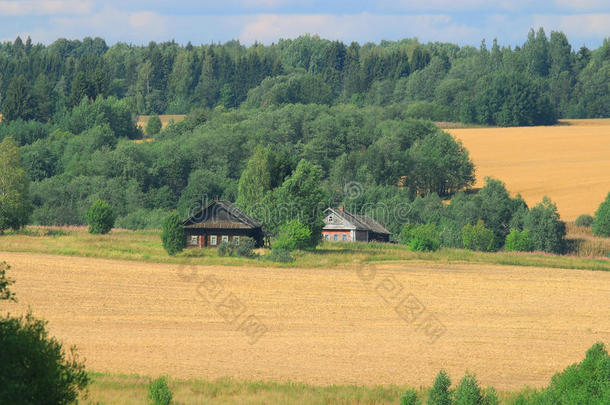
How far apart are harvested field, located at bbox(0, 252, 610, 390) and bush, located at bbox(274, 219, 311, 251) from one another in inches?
294

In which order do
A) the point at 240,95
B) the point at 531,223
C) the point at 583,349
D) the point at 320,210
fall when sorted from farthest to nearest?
the point at 240,95
the point at 531,223
the point at 320,210
the point at 583,349

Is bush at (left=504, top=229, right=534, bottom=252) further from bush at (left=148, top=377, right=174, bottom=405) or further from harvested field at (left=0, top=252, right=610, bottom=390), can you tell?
bush at (left=148, top=377, right=174, bottom=405)

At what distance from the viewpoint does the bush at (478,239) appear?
71.1 m

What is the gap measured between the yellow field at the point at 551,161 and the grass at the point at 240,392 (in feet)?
197

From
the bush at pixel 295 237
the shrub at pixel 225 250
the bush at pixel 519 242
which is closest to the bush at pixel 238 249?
the shrub at pixel 225 250

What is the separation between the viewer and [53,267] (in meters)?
49.0

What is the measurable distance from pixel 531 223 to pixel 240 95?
11060 centimetres

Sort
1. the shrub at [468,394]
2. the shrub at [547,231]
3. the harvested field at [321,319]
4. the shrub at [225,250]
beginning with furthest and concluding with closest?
the shrub at [547,231]
the shrub at [225,250]
the harvested field at [321,319]
the shrub at [468,394]

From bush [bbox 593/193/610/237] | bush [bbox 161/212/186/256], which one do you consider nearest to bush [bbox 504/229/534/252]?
bush [bbox 593/193/610/237]

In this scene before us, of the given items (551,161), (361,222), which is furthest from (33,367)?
(551,161)

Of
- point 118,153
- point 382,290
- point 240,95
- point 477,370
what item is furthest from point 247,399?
point 240,95

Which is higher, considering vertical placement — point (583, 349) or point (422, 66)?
point (422, 66)

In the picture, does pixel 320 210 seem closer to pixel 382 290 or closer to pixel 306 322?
pixel 382 290

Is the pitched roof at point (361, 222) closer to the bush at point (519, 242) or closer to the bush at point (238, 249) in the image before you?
the bush at point (519, 242)
